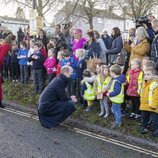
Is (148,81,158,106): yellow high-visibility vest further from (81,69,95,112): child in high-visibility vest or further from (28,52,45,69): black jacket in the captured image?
(28,52,45,69): black jacket

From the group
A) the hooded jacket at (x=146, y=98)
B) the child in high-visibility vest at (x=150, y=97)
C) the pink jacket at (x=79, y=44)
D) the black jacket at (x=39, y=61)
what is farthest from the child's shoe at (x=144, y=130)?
the black jacket at (x=39, y=61)

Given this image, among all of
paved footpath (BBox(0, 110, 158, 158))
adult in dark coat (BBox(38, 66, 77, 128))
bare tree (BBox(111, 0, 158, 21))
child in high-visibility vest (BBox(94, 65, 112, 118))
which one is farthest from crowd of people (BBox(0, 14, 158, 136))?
bare tree (BBox(111, 0, 158, 21))

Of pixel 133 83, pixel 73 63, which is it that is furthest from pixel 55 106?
pixel 73 63

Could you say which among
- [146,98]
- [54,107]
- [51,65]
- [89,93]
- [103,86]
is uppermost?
[51,65]

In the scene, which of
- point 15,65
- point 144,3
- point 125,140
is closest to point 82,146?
point 125,140

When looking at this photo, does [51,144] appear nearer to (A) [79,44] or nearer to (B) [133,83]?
(B) [133,83]

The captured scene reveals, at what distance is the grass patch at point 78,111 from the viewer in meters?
8.62

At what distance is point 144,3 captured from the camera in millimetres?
41812

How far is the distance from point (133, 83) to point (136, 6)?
34.5m

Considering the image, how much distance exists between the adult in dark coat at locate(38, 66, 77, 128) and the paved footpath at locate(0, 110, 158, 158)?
0.23 m

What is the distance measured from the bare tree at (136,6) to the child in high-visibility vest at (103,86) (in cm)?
3164

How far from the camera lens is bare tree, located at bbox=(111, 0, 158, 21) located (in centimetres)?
4072

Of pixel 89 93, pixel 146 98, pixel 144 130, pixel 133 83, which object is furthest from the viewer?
pixel 89 93

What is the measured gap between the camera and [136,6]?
1655 inches
